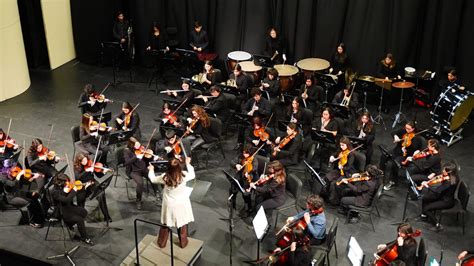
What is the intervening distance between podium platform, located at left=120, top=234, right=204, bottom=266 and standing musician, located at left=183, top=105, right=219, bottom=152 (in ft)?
8.04

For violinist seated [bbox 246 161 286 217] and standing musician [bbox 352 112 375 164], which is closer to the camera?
violinist seated [bbox 246 161 286 217]

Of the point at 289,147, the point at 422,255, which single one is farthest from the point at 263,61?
the point at 422,255

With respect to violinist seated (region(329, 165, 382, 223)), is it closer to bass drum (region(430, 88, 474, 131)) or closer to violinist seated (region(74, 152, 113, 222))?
bass drum (region(430, 88, 474, 131))

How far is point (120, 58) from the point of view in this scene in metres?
15.3

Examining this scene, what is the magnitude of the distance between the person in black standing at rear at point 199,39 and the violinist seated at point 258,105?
3.22 m

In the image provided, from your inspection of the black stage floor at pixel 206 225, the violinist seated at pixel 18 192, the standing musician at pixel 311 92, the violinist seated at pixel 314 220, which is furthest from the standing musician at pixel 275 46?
the violinist seated at pixel 18 192

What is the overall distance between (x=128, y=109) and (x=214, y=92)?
5.87 ft

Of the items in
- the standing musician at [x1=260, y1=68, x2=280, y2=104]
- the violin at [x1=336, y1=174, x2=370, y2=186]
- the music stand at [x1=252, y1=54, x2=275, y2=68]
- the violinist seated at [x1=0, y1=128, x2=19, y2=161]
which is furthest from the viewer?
the music stand at [x1=252, y1=54, x2=275, y2=68]

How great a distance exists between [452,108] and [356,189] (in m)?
3.22

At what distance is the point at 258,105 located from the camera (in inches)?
439

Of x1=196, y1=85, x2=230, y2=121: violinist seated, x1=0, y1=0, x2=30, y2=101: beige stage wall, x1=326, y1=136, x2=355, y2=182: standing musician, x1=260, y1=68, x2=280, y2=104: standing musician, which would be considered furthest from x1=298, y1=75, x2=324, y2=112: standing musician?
x1=0, y1=0, x2=30, y2=101: beige stage wall

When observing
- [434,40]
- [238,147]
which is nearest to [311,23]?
[434,40]

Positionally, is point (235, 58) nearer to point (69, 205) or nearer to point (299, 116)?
point (299, 116)

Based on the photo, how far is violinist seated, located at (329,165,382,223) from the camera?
8562 mm
